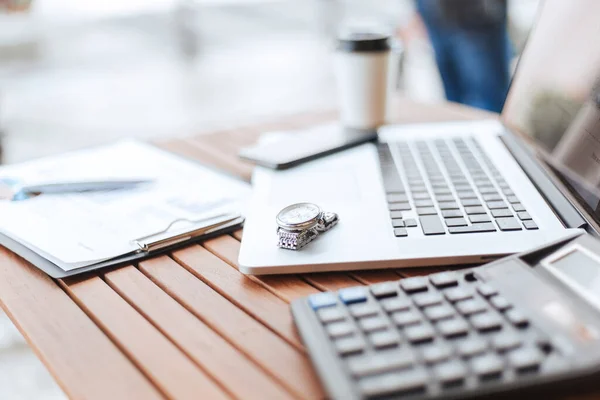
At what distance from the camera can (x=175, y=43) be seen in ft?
11.9

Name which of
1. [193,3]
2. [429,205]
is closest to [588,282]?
[429,205]

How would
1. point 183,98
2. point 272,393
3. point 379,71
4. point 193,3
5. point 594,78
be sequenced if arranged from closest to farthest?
1. point 272,393
2. point 594,78
3. point 379,71
4. point 183,98
5. point 193,3

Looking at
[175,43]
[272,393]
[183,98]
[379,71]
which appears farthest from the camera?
[175,43]

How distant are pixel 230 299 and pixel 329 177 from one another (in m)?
0.25

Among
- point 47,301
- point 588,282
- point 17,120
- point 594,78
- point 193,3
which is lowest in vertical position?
point 17,120

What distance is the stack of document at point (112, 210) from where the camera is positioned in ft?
1.89

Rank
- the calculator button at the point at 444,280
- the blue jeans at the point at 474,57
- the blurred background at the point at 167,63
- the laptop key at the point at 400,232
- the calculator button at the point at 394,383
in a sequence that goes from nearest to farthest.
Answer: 1. the calculator button at the point at 394,383
2. the calculator button at the point at 444,280
3. the laptop key at the point at 400,232
4. the blue jeans at the point at 474,57
5. the blurred background at the point at 167,63

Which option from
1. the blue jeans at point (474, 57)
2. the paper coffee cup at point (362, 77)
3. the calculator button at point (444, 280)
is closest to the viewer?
the calculator button at point (444, 280)

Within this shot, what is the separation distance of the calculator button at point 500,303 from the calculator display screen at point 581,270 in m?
0.06

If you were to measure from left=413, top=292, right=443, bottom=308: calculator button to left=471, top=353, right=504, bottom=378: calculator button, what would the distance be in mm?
63

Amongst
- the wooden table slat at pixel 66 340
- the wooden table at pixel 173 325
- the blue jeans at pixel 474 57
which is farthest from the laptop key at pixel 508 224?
the blue jeans at pixel 474 57

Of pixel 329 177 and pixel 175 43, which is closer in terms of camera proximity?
pixel 329 177

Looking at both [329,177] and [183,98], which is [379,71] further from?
[183,98]

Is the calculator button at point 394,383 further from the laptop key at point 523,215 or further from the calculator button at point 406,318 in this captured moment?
the laptop key at point 523,215
